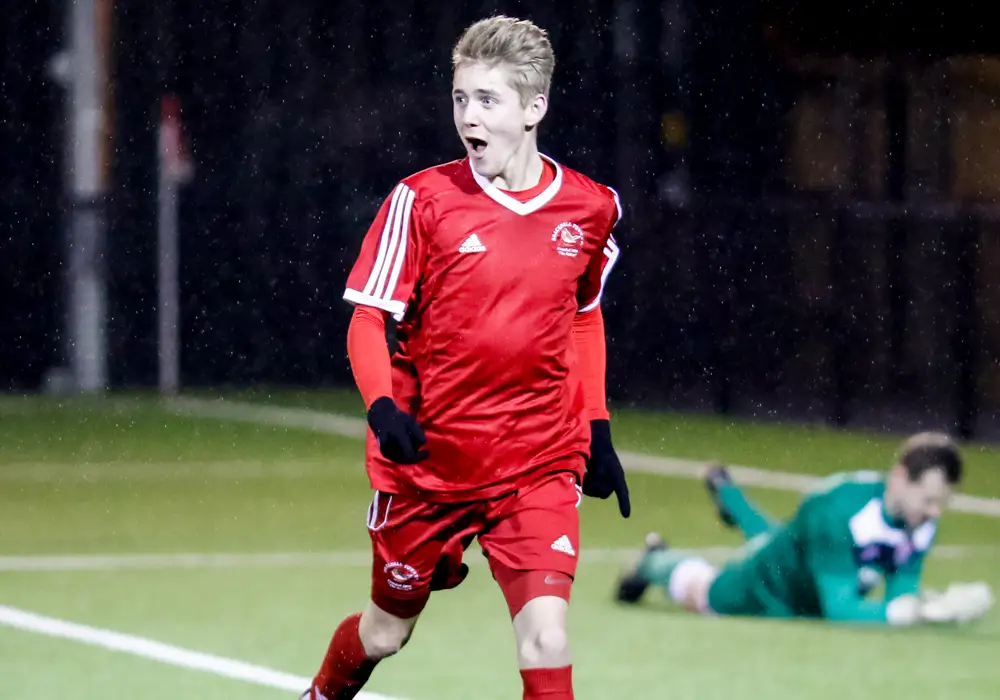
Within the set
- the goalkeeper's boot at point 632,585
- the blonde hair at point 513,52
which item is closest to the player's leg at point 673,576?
the goalkeeper's boot at point 632,585

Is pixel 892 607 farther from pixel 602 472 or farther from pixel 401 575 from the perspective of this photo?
pixel 401 575

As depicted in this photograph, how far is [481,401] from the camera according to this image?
6.02m

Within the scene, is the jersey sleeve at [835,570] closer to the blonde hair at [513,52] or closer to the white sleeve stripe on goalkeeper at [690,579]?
the white sleeve stripe on goalkeeper at [690,579]

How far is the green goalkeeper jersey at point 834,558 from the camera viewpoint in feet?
28.5

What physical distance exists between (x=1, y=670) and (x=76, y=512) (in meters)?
5.04

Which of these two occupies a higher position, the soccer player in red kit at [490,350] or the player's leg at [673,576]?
the soccer player in red kit at [490,350]

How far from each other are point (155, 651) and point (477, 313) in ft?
10.9

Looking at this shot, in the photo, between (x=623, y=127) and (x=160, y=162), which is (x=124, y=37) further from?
(x=623, y=127)

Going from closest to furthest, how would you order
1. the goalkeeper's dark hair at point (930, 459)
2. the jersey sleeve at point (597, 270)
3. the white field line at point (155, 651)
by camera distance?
the jersey sleeve at point (597, 270) → the white field line at point (155, 651) → the goalkeeper's dark hair at point (930, 459)

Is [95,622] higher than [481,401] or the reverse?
the reverse

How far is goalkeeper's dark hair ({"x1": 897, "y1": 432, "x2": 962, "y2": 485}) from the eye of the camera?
8547mm

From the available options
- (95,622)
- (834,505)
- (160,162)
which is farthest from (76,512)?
A: (160,162)

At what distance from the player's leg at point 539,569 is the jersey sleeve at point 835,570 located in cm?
269

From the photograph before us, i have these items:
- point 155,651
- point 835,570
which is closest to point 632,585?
point 835,570
